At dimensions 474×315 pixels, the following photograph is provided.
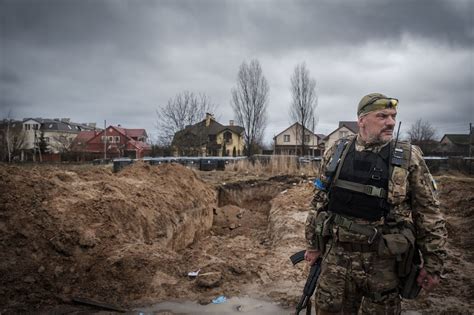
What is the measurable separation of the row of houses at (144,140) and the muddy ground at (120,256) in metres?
17.6

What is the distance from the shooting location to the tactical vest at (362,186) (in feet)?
7.42

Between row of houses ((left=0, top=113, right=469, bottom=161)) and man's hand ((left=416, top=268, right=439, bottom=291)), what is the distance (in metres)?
22.1

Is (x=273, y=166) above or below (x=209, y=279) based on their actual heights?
above

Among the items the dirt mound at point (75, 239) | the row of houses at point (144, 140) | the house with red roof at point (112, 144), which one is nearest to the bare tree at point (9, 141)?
the row of houses at point (144, 140)

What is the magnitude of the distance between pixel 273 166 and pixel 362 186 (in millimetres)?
13733

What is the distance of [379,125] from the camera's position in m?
2.33

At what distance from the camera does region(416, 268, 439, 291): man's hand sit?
7.10 feet

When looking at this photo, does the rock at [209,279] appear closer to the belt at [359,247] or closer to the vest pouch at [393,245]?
the belt at [359,247]

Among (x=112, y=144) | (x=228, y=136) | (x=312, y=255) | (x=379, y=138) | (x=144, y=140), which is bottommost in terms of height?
(x=312, y=255)

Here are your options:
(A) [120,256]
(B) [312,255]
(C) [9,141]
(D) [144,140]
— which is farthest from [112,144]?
(B) [312,255]

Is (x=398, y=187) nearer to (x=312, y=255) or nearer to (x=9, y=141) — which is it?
(x=312, y=255)

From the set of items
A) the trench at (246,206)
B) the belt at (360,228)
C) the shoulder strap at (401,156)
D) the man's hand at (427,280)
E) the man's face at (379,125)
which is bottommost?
the trench at (246,206)

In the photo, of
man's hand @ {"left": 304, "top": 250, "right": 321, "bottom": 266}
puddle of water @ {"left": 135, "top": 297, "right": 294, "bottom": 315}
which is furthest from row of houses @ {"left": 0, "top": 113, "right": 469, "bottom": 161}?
man's hand @ {"left": 304, "top": 250, "right": 321, "bottom": 266}

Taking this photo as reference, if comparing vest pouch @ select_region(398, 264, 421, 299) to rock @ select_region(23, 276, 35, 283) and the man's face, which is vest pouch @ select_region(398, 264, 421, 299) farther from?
rock @ select_region(23, 276, 35, 283)
